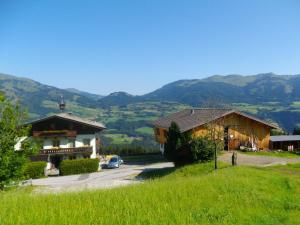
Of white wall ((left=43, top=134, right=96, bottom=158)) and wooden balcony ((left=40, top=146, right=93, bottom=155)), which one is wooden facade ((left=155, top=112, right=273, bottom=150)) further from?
white wall ((left=43, top=134, right=96, bottom=158))

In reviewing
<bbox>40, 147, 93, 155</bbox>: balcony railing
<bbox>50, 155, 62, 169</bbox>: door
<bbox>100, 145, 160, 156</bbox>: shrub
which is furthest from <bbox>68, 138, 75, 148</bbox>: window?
<bbox>100, 145, 160, 156</bbox>: shrub

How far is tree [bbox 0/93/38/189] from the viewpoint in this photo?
55.6ft

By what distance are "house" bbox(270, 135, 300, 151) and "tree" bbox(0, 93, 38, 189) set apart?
3935 cm

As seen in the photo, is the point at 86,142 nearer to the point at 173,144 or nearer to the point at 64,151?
the point at 64,151

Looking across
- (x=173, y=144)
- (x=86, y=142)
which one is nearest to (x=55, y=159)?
(x=86, y=142)

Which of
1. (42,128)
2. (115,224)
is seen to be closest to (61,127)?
(42,128)

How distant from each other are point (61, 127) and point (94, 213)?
49505 millimetres

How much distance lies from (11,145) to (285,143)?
43705mm

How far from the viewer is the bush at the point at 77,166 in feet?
161

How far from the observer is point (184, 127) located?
46.9 metres

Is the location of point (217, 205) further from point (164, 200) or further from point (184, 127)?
point (184, 127)

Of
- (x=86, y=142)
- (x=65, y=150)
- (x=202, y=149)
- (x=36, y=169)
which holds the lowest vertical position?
(x=36, y=169)

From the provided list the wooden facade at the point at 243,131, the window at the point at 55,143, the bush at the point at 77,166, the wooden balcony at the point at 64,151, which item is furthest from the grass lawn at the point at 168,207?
the window at the point at 55,143

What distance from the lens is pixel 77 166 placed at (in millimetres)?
49906
